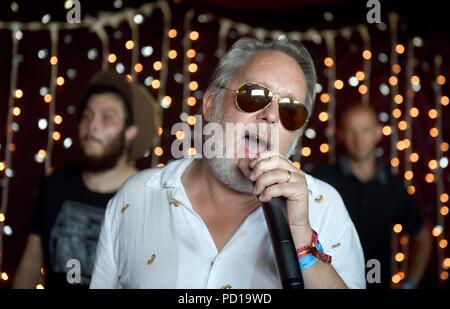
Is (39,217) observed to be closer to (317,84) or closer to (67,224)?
(67,224)

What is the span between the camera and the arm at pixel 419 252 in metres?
2.26

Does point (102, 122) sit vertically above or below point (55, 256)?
above

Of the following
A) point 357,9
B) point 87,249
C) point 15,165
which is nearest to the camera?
point 87,249

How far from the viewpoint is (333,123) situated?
273cm

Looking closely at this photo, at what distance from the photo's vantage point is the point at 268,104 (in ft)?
3.67

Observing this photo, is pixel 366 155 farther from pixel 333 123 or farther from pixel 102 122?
pixel 102 122

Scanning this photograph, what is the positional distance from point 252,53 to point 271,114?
0.58 ft

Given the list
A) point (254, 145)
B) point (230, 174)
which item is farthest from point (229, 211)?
point (254, 145)

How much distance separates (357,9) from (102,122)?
3.69 feet

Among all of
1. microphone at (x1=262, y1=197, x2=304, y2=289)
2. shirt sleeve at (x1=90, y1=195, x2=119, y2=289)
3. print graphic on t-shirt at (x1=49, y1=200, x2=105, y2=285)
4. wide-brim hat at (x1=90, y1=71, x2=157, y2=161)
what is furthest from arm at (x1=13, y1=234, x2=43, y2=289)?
microphone at (x1=262, y1=197, x2=304, y2=289)

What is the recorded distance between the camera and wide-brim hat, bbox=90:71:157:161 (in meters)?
2.17

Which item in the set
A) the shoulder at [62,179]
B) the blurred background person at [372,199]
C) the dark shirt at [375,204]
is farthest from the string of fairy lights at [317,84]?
the shoulder at [62,179]
